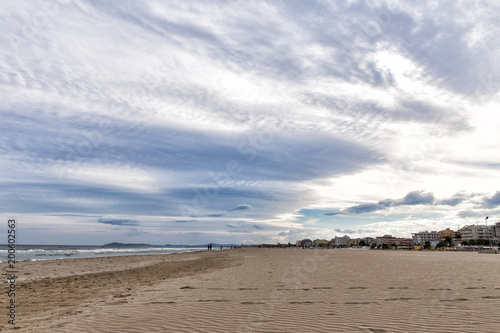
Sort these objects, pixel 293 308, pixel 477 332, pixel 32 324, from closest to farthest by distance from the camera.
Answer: pixel 477 332
pixel 32 324
pixel 293 308

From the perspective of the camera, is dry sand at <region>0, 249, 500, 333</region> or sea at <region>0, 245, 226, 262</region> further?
sea at <region>0, 245, 226, 262</region>

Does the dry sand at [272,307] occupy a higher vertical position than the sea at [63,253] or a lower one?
higher

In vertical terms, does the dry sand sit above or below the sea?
above

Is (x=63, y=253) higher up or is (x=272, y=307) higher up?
(x=272, y=307)

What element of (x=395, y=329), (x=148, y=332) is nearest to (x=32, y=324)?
(x=148, y=332)

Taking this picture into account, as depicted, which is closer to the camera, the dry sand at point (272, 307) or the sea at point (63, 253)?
the dry sand at point (272, 307)

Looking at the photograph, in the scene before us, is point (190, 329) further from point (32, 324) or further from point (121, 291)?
point (121, 291)

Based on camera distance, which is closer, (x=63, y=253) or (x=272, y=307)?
(x=272, y=307)

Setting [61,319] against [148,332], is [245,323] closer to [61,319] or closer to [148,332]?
[148,332]

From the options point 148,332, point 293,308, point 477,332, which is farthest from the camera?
point 293,308

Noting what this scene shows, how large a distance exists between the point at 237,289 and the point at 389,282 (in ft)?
20.1

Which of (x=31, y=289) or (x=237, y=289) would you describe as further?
(x=31, y=289)

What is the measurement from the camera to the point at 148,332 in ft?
22.1

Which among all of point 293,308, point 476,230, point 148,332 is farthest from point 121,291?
point 476,230
